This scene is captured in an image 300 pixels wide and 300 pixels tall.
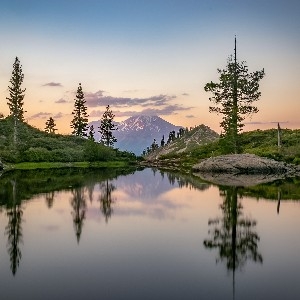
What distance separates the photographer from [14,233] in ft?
43.4

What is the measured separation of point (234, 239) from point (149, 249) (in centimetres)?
296

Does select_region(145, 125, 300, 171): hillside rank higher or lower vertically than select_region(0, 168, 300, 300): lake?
higher

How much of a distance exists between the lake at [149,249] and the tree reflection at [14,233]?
0.03 metres

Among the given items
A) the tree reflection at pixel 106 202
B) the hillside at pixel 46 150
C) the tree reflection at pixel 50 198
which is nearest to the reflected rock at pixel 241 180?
the tree reflection at pixel 106 202

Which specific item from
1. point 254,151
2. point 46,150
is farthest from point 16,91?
point 254,151

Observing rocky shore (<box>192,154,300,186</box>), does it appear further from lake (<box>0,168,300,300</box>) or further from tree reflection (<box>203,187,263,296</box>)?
tree reflection (<box>203,187,263,296</box>)

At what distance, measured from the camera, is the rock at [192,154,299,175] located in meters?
44.6

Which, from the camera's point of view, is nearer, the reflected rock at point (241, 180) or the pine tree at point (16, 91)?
the reflected rock at point (241, 180)

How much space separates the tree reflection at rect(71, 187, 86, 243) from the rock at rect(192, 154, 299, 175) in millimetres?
23694

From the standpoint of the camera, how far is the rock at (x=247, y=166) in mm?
44562

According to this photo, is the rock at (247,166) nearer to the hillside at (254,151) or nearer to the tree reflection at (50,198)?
the hillside at (254,151)

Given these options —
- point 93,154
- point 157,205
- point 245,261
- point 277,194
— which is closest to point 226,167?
point 277,194

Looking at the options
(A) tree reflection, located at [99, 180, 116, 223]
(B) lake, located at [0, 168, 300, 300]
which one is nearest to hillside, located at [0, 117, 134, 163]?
(A) tree reflection, located at [99, 180, 116, 223]

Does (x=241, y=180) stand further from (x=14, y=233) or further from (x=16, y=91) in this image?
(x=16, y=91)
